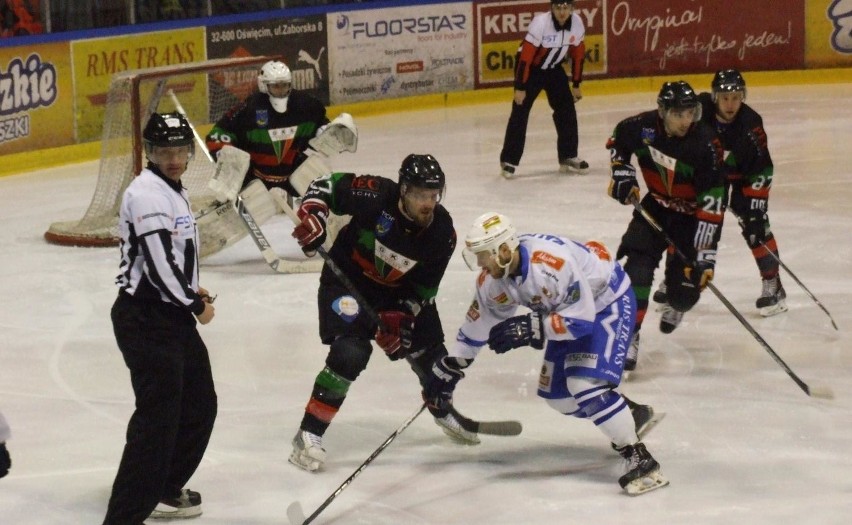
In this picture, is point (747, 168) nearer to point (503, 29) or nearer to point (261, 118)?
point (261, 118)

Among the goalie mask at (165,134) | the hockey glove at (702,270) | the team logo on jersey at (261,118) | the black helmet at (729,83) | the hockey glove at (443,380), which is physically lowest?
the hockey glove at (443,380)

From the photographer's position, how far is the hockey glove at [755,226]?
640cm

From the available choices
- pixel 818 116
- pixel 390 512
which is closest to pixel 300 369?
pixel 390 512

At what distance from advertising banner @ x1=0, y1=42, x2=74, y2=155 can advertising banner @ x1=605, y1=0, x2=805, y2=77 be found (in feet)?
16.6

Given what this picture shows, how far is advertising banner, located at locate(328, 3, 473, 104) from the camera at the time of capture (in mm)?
11789

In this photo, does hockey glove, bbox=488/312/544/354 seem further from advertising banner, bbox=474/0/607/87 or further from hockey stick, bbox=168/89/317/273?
advertising banner, bbox=474/0/607/87

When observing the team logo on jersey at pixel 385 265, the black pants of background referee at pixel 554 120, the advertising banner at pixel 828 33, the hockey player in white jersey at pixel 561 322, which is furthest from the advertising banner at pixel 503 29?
the hockey player in white jersey at pixel 561 322

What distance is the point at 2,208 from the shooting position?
8.81m

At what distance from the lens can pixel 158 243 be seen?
12.4 ft

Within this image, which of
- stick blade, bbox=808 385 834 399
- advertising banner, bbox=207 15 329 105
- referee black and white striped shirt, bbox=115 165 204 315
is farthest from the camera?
advertising banner, bbox=207 15 329 105

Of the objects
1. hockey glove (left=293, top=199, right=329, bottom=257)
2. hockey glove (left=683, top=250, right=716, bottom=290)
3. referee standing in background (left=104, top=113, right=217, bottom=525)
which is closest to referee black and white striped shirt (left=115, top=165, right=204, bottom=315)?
referee standing in background (left=104, top=113, right=217, bottom=525)

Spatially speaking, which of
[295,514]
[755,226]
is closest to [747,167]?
[755,226]

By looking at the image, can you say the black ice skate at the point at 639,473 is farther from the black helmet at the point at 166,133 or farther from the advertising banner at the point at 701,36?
the advertising banner at the point at 701,36

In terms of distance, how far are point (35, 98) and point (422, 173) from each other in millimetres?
6251
